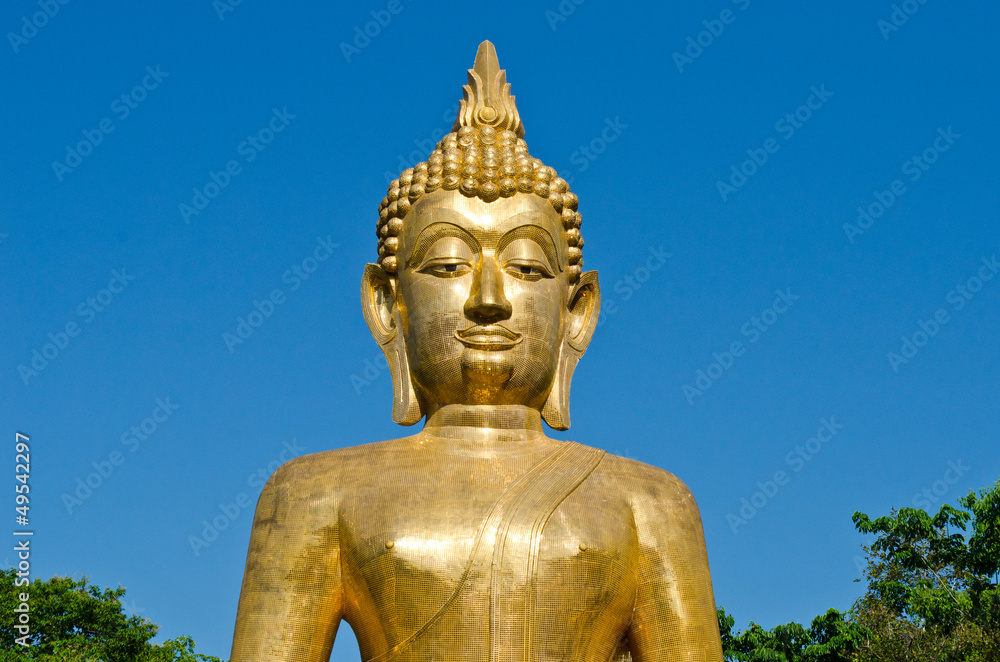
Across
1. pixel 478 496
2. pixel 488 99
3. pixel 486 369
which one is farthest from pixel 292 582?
pixel 488 99

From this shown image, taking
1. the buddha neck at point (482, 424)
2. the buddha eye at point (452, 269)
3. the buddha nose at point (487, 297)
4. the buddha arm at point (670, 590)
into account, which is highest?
the buddha eye at point (452, 269)

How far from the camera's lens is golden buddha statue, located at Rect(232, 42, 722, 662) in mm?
8367

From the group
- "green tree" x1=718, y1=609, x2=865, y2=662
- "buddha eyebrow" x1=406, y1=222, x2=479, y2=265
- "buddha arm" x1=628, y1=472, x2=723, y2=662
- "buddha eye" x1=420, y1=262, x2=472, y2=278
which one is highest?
"green tree" x1=718, y1=609, x2=865, y2=662

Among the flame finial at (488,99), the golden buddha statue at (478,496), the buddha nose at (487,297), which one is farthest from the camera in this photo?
the flame finial at (488,99)

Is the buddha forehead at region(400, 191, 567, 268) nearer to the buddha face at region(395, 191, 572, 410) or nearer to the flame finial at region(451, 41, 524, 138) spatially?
the buddha face at region(395, 191, 572, 410)

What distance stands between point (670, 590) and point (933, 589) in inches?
740

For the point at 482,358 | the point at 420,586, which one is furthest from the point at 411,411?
the point at 420,586

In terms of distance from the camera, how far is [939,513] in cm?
2677

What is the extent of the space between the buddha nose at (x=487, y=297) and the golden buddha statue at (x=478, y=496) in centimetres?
2

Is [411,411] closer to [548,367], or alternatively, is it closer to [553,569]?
[548,367]

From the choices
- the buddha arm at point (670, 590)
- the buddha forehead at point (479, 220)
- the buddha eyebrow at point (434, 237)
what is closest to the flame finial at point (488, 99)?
the buddha forehead at point (479, 220)

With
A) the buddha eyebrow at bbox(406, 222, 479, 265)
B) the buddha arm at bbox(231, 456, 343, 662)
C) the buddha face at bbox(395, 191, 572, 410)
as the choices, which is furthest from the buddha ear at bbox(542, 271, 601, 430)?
the buddha arm at bbox(231, 456, 343, 662)

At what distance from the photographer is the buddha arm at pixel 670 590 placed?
8.76 m

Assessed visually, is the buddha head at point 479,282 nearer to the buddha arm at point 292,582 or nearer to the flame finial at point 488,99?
the flame finial at point 488,99
